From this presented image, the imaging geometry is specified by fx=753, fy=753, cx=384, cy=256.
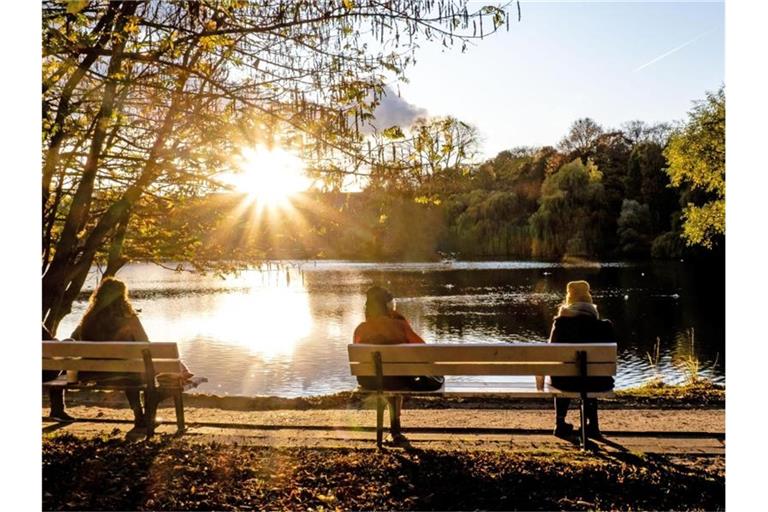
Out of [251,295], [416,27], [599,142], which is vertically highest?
[599,142]

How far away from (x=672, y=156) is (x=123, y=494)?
18.7 meters

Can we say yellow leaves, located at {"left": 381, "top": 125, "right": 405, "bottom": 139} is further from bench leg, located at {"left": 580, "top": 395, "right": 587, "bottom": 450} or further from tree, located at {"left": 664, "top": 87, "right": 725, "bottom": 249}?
tree, located at {"left": 664, "top": 87, "right": 725, "bottom": 249}

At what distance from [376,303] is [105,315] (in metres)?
2.23

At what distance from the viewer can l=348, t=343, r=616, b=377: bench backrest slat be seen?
199 inches

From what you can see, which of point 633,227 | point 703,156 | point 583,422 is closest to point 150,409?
point 583,422

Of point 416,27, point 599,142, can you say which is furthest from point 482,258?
point 416,27

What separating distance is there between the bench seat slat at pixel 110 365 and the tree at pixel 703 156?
16.5m

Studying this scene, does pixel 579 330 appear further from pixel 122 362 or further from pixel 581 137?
pixel 581 137

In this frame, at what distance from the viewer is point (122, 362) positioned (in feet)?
18.4

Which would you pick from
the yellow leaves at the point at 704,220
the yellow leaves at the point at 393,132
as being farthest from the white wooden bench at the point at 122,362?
the yellow leaves at the point at 704,220

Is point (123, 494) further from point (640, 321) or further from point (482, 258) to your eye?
point (482, 258)

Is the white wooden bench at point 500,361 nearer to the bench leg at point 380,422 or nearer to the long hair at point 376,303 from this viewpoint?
the bench leg at point 380,422

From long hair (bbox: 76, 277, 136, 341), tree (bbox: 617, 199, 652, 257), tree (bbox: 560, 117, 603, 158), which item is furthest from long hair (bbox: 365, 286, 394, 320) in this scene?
tree (bbox: 560, 117, 603, 158)

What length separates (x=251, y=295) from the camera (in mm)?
46469
